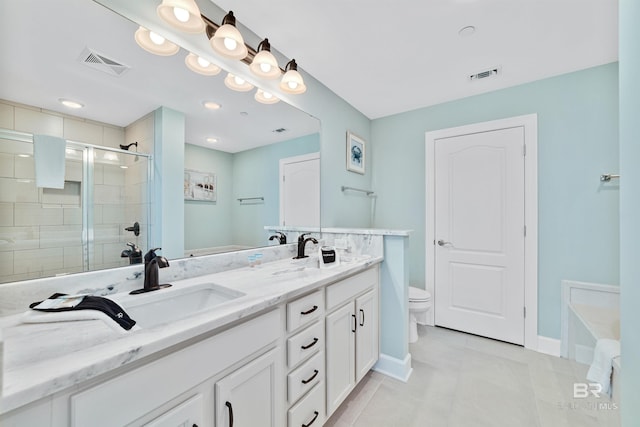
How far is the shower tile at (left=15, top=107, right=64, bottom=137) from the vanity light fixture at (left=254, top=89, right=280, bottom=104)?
1.06 m

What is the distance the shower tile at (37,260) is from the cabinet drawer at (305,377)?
1014 mm

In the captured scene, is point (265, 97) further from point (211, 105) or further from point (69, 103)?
point (69, 103)

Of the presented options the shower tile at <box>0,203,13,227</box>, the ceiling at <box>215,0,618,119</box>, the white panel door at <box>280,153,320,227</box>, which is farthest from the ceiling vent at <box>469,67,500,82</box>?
the shower tile at <box>0,203,13,227</box>

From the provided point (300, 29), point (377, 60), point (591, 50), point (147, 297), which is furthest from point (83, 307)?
point (591, 50)

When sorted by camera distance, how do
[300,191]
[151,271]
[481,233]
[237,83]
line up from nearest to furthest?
1. [151,271]
2. [237,83]
3. [300,191]
4. [481,233]

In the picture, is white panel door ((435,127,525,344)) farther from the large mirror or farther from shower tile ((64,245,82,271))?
shower tile ((64,245,82,271))

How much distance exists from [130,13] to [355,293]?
1.82 metres

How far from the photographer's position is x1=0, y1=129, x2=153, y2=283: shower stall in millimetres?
871

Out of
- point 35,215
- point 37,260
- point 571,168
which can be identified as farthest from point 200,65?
point 571,168

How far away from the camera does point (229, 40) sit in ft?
4.53

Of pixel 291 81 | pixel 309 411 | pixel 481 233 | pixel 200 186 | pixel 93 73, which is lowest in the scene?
pixel 309 411

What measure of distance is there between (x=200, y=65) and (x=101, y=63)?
18.2 inches

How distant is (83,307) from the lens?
2.63ft

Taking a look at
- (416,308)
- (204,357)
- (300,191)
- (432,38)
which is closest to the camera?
(204,357)
